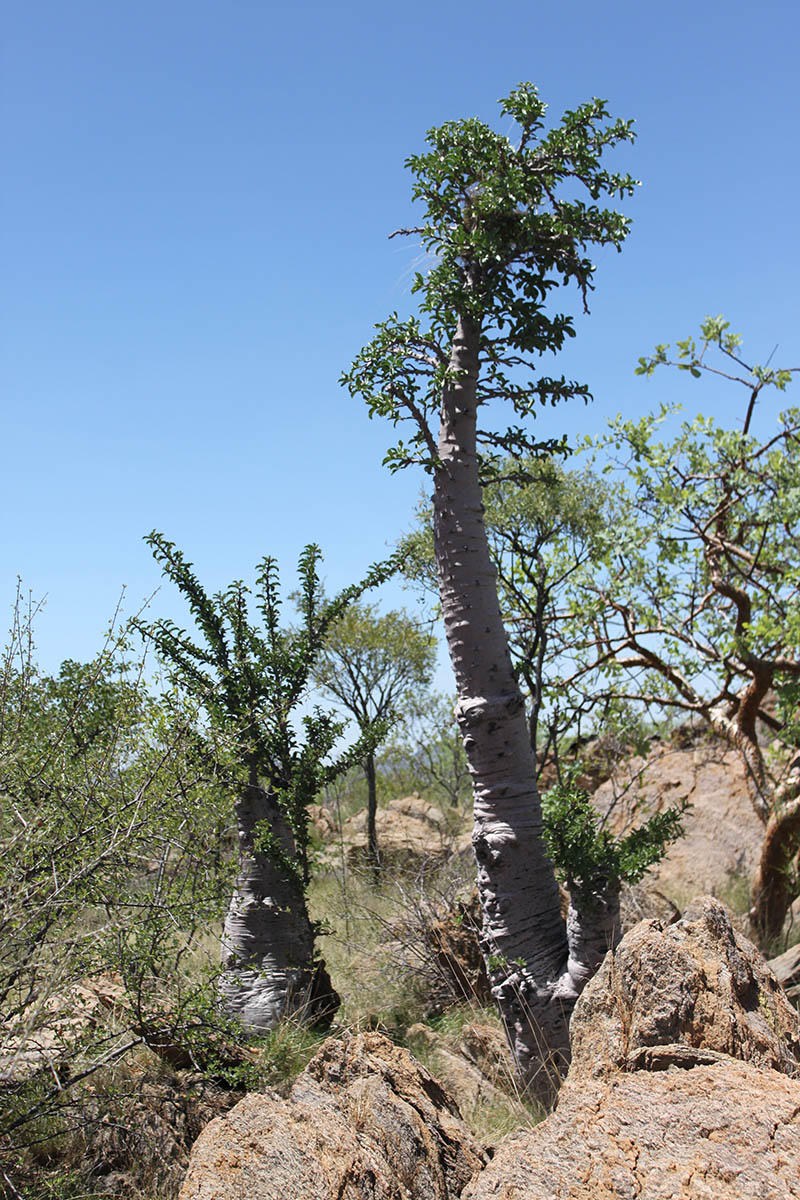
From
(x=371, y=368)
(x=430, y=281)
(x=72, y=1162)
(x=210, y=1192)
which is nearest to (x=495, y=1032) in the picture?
(x=72, y=1162)

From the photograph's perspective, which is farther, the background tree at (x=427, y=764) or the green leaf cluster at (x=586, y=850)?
the background tree at (x=427, y=764)

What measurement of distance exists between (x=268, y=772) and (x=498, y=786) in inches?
82.2

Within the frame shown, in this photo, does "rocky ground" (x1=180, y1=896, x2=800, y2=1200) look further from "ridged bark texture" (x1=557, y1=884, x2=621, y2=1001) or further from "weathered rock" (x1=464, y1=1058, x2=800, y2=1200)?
"ridged bark texture" (x1=557, y1=884, x2=621, y2=1001)

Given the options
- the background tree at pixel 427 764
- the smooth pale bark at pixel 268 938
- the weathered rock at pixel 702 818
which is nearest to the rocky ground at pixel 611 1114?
the smooth pale bark at pixel 268 938

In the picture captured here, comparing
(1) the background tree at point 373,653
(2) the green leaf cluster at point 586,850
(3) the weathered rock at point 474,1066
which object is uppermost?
(1) the background tree at point 373,653

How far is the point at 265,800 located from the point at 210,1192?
11.9 feet

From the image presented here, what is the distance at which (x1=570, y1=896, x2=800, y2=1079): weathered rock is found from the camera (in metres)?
3.07

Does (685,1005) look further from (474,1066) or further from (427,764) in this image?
(427,764)

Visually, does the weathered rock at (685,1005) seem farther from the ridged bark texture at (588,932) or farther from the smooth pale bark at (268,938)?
the smooth pale bark at (268,938)

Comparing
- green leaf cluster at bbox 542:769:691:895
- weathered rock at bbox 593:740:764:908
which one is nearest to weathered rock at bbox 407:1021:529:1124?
green leaf cluster at bbox 542:769:691:895

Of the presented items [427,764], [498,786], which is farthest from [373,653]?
[498,786]

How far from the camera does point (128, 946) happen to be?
4.57 metres

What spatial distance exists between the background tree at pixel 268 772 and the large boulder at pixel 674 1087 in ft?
10.0

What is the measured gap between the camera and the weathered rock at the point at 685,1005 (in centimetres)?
307
